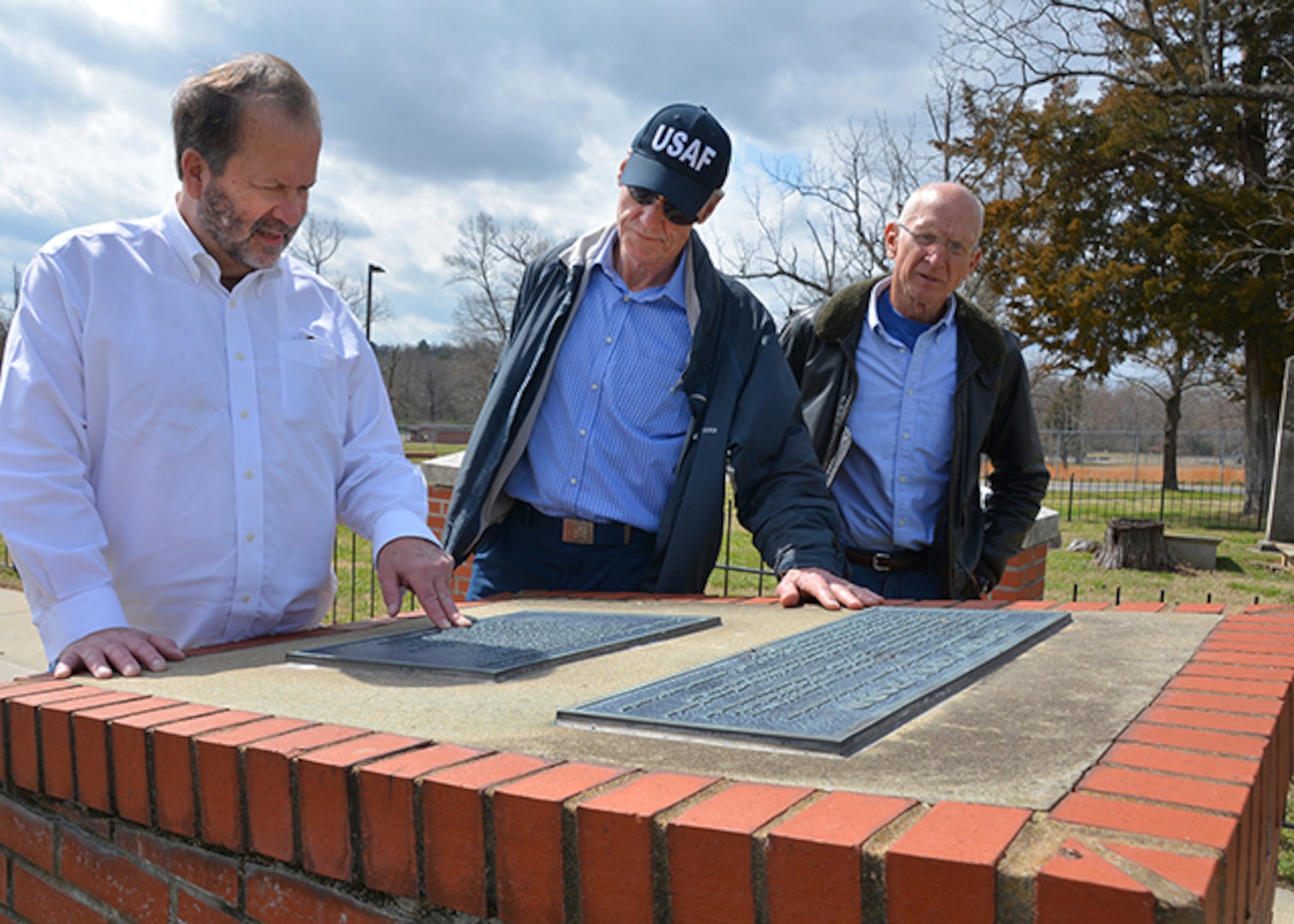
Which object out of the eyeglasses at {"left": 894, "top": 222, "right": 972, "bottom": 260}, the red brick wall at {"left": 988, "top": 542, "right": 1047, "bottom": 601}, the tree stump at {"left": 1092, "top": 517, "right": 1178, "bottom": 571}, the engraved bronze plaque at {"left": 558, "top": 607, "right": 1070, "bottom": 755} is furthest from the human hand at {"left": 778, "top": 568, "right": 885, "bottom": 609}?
the tree stump at {"left": 1092, "top": 517, "right": 1178, "bottom": 571}

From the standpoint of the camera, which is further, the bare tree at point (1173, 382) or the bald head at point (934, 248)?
the bare tree at point (1173, 382)

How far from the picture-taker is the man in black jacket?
3205mm

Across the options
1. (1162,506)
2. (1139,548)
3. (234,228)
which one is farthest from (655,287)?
(1162,506)

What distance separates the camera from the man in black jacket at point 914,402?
3.21 meters

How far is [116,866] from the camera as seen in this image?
1595 millimetres

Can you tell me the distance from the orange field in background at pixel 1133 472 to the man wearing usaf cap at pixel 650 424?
93.6 ft

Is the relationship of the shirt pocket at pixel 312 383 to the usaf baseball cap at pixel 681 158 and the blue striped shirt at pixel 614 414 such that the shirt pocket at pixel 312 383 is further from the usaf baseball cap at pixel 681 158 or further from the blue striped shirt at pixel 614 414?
the usaf baseball cap at pixel 681 158

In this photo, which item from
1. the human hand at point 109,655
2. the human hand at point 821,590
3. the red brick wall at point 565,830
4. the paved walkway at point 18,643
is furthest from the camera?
the paved walkway at point 18,643

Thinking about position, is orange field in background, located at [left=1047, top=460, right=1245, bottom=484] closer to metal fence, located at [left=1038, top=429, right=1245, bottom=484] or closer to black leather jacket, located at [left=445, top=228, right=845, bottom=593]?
metal fence, located at [left=1038, top=429, right=1245, bottom=484]

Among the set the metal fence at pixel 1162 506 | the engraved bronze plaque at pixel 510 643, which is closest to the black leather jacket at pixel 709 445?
the engraved bronze plaque at pixel 510 643

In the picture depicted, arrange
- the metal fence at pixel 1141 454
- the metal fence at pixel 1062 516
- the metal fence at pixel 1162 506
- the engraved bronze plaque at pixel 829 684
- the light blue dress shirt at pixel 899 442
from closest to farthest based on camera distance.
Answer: the engraved bronze plaque at pixel 829 684, the light blue dress shirt at pixel 899 442, the metal fence at pixel 1062 516, the metal fence at pixel 1162 506, the metal fence at pixel 1141 454

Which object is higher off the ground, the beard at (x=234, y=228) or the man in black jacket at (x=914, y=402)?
the beard at (x=234, y=228)

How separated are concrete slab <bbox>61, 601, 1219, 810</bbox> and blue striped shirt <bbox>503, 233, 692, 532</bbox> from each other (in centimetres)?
62

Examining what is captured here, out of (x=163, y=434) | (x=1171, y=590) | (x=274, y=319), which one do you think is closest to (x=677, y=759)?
(x=163, y=434)
